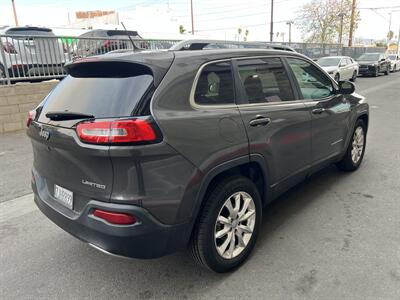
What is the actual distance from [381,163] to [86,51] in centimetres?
779

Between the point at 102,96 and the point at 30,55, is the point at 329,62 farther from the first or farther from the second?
the point at 102,96

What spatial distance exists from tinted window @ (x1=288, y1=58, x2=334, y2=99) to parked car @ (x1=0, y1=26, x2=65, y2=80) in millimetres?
6557

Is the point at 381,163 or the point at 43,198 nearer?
the point at 43,198

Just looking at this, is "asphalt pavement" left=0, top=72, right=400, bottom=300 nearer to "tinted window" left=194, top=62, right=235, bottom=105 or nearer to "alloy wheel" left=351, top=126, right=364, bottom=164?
"alloy wheel" left=351, top=126, right=364, bottom=164

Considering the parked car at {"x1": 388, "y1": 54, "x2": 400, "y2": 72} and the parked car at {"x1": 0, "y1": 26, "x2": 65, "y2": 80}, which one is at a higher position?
the parked car at {"x1": 0, "y1": 26, "x2": 65, "y2": 80}

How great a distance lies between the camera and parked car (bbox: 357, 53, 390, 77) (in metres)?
23.1

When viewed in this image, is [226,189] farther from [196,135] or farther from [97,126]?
[97,126]

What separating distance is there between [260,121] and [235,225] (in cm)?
88

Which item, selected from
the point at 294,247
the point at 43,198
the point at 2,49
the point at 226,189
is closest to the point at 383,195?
the point at 294,247

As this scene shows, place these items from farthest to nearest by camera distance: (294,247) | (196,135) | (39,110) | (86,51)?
(86,51)
(294,247)
(39,110)
(196,135)

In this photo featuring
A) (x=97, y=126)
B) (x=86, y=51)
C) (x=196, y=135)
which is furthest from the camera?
(x=86, y=51)

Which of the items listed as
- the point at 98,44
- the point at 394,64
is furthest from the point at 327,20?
the point at 98,44

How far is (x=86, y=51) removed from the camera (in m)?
9.41

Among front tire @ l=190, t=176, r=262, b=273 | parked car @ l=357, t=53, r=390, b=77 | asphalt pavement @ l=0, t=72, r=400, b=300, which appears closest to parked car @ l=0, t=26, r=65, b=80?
asphalt pavement @ l=0, t=72, r=400, b=300
